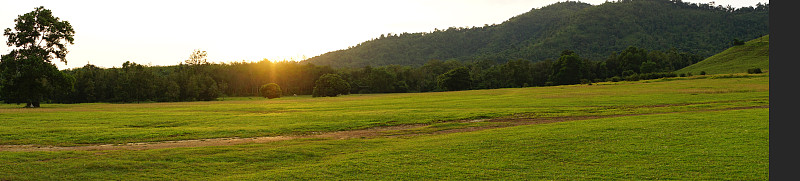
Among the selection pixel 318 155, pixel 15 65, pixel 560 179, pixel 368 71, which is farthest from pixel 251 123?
pixel 368 71

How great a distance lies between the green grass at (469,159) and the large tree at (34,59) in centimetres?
5393

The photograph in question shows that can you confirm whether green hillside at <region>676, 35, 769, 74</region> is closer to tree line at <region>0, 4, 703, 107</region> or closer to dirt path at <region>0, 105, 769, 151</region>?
tree line at <region>0, 4, 703, 107</region>

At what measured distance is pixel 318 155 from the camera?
19.4 meters

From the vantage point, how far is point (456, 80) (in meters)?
141

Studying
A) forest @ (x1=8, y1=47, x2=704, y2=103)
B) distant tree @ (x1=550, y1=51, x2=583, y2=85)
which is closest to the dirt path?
forest @ (x1=8, y1=47, x2=704, y2=103)

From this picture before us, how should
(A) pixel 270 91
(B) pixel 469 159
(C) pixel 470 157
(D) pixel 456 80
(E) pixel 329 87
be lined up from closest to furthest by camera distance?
(B) pixel 469 159, (C) pixel 470 157, (A) pixel 270 91, (E) pixel 329 87, (D) pixel 456 80

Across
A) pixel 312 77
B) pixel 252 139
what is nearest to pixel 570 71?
pixel 312 77

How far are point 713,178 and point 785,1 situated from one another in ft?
35.8

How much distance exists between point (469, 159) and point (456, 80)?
125523 millimetres

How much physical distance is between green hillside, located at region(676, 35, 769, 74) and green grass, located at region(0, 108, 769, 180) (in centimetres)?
13037

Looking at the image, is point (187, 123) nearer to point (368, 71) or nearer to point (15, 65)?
point (15, 65)

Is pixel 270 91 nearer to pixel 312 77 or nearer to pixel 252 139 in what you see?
pixel 312 77

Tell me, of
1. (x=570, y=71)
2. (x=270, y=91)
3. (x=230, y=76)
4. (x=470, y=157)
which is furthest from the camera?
(x=230, y=76)

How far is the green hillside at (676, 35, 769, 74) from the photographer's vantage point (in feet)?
417
